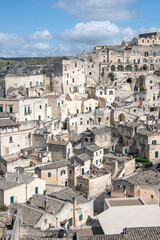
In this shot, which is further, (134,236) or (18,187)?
(18,187)

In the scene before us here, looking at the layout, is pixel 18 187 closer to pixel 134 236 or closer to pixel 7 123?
pixel 7 123

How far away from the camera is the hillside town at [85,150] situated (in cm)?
2291

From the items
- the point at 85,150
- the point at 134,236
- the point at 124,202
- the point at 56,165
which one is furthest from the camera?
the point at 85,150

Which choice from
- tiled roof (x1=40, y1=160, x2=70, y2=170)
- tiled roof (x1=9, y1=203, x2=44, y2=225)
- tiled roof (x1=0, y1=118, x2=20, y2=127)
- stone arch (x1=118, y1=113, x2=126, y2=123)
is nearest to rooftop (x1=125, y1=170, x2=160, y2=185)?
tiled roof (x1=40, y1=160, x2=70, y2=170)

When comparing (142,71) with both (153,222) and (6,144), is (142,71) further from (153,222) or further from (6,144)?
(153,222)

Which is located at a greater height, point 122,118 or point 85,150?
point 122,118

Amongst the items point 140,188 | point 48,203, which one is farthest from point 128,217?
point 140,188

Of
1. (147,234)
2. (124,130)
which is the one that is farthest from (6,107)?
(147,234)

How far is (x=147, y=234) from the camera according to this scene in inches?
736

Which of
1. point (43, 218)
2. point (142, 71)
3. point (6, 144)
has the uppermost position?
point (142, 71)

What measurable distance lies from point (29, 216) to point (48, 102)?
28.1m

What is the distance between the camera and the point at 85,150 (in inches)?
1567

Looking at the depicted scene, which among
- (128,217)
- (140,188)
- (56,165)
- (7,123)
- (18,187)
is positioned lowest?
(140,188)

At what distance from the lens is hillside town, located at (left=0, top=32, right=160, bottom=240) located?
22906mm
